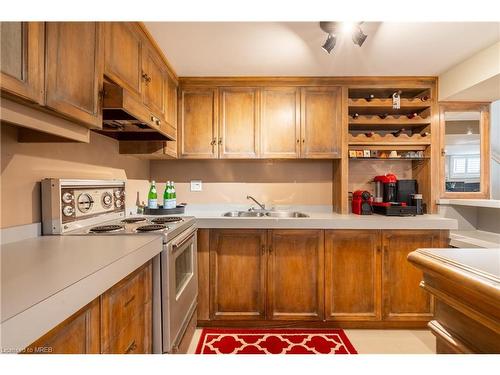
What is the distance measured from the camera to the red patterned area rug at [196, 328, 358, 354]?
1.90m

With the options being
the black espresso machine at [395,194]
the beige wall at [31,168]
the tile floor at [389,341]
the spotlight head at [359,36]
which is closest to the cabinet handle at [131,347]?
the beige wall at [31,168]

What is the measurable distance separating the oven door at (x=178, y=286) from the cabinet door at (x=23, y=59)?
898 mm

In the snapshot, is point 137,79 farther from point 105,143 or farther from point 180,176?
point 180,176

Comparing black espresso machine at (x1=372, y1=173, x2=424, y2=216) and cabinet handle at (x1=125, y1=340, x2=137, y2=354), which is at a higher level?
black espresso machine at (x1=372, y1=173, x2=424, y2=216)

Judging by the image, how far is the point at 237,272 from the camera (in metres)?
2.22

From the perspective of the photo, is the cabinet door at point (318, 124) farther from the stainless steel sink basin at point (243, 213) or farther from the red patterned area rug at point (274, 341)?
the red patterned area rug at point (274, 341)

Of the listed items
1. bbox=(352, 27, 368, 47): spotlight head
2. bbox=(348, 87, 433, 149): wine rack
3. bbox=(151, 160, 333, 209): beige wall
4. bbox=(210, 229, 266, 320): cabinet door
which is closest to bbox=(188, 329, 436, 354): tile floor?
bbox=(210, 229, 266, 320): cabinet door

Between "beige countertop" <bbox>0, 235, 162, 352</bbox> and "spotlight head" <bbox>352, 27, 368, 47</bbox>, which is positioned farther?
"spotlight head" <bbox>352, 27, 368, 47</bbox>

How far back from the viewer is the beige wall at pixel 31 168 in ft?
3.76

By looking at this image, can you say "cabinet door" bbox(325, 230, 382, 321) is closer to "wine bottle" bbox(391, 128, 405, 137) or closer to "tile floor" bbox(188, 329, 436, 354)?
"tile floor" bbox(188, 329, 436, 354)

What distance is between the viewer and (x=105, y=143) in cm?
196

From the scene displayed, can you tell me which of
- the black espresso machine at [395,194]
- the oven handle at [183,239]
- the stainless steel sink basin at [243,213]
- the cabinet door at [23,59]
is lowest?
the oven handle at [183,239]

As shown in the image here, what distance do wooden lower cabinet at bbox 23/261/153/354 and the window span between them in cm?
282

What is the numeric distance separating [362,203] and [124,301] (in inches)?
85.2
